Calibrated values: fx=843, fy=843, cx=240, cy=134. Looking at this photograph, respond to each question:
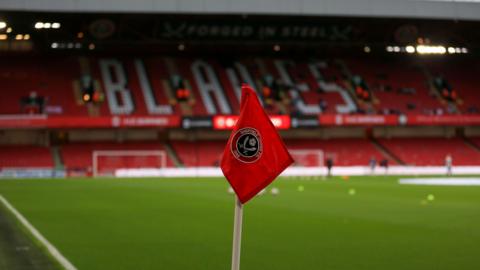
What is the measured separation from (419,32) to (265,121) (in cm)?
6609

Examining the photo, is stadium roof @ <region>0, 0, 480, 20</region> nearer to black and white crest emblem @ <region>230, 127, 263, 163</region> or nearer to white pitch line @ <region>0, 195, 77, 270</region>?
white pitch line @ <region>0, 195, 77, 270</region>

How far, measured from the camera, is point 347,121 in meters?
69.5

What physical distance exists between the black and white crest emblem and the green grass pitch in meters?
4.77

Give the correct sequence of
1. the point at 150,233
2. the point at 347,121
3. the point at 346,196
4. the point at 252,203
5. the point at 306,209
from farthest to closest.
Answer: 1. the point at 347,121
2. the point at 346,196
3. the point at 252,203
4. the point at 306,209
5. the point at 150,233

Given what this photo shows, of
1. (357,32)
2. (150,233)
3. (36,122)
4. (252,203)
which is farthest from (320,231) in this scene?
(357,32)

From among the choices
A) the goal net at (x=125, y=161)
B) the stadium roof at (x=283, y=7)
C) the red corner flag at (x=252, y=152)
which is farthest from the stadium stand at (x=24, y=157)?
the red corner flag at (x=252, y=152)

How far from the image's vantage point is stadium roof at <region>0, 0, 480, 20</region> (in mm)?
56281

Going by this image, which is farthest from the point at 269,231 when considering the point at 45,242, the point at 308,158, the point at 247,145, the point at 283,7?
the point at 308,158

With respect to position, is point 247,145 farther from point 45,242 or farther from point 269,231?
point 269,231

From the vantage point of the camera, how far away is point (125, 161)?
63.9 metres

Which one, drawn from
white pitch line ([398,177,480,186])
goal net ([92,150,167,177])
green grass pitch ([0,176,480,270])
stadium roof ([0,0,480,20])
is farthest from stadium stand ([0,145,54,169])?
green grass pitch ([0,176,480,270])

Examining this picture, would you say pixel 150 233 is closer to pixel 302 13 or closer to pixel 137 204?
pixel 137 204

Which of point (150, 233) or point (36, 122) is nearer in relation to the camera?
point (150, 233)

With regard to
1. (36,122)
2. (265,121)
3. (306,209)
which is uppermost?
(36,122)
